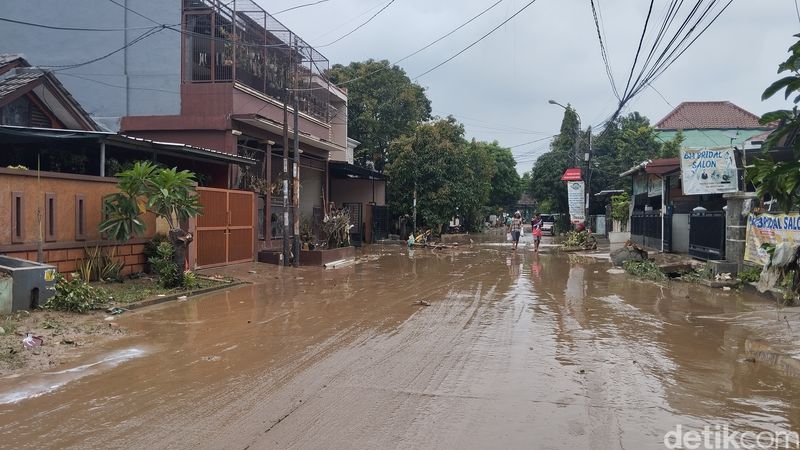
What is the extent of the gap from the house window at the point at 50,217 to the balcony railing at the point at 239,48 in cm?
934

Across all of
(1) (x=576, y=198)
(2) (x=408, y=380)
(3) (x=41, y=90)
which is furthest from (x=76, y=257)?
(1) (x=576, y=198)

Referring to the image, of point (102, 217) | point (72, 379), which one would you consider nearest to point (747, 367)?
point (72, 379)

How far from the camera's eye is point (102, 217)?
12516 mm

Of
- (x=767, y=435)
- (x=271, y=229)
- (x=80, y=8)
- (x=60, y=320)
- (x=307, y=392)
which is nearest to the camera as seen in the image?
(x=767, y=435)

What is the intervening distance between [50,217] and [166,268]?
7.93 ft

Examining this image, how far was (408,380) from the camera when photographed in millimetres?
6156

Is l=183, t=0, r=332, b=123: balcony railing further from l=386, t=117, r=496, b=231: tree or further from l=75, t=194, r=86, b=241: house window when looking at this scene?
l=386, t=117, r=496, b=231: tree

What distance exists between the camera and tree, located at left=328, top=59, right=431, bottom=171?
39.8 meters

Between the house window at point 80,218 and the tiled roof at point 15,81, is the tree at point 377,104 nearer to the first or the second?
the tiled roof at point 15,81

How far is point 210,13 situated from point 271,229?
8025 mm

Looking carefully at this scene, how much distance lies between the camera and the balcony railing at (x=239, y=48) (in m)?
20.2

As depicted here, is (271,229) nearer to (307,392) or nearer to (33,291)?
(33,291)

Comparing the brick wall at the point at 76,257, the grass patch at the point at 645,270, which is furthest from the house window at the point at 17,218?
the grass patch at the point at 645,270

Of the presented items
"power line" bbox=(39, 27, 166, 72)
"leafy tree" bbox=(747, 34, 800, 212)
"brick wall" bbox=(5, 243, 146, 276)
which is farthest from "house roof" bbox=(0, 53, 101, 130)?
"leafy tree" bbox=(747, 34, 800, 212)
